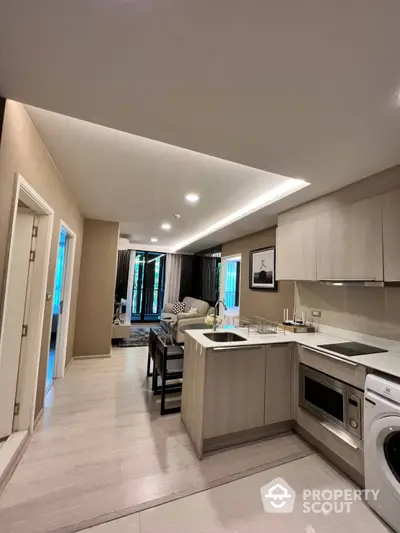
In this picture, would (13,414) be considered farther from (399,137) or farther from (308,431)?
(399,137)

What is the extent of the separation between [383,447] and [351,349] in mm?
737

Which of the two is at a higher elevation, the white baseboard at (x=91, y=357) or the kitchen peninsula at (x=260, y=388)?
the kitchen peninsula at (x=260, y=388)

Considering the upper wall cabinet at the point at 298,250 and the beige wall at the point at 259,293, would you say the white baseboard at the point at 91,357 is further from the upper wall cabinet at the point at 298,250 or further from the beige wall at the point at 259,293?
the upper wall cabinet at the point at 298,250

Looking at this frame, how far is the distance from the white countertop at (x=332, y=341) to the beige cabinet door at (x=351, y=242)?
2.06ft

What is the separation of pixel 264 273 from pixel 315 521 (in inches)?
118

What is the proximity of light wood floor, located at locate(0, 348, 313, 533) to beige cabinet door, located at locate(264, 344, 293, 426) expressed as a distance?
0.22 meters

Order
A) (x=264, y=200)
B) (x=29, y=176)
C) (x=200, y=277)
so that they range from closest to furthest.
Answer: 1. (x=29, y=176)
2. (x=264, y=200)
3. (x=200, y=277)

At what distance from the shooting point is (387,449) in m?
1.49

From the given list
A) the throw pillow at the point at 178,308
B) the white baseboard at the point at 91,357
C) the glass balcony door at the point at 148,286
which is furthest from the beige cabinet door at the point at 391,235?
the glass balcony door at the point at 148,286

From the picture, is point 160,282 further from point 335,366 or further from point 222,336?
point 335,366

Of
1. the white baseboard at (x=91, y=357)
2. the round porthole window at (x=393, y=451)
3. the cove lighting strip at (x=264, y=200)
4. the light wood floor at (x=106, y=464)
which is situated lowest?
the light wood floor at (x=106, y=464)

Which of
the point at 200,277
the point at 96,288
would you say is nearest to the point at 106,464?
the point at 96,288

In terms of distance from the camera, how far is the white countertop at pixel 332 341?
171cm

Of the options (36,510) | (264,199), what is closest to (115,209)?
(264,199)
